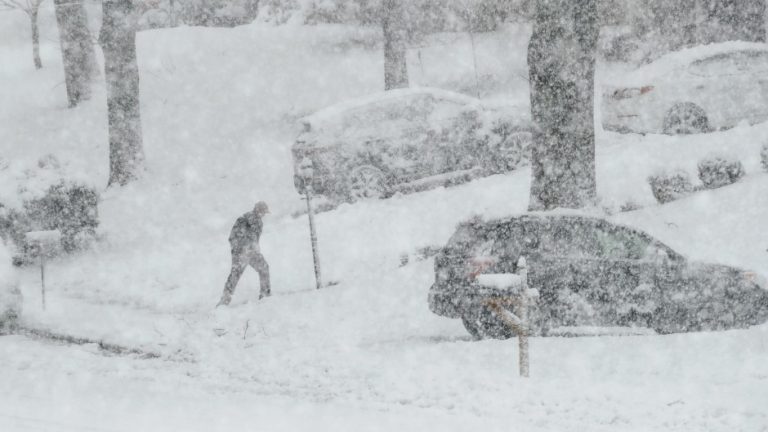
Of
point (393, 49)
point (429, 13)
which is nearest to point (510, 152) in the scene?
point (393, 49)

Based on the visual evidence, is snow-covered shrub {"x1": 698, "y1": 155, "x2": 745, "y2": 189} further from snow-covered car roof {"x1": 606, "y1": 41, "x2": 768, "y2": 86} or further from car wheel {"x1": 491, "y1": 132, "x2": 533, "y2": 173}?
car wheel {"x1": 491, "y1": 132, "x2": 533, "y2": 173}

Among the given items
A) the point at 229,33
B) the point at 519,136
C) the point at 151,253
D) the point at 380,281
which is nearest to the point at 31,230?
the point at 151,253

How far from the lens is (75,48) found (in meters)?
25.0

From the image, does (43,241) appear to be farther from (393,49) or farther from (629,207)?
(393,49)

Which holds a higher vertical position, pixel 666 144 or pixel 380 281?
pixel 666 144

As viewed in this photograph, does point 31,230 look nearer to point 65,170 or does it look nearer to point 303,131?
point 65,170

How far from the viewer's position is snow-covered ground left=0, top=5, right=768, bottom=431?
8.24 meters

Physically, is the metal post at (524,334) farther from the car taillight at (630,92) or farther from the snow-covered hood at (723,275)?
the car taillight at (630,92)

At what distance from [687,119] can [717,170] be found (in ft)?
9.20

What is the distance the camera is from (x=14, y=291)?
12.0 m

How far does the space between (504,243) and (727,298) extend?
2.48 meters

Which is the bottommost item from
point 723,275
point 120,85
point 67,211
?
point 723,275

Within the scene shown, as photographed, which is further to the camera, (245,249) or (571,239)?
(245,249)

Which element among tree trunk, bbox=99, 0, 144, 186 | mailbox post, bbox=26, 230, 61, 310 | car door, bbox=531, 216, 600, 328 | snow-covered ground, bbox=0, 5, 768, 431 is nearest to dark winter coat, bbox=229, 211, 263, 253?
snow-covered ground, bbox=0, 5, 768, 431
